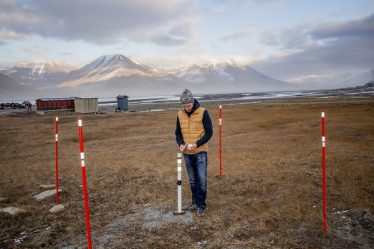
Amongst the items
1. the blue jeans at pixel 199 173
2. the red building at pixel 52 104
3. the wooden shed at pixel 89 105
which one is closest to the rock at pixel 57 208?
the blue jeans at pixel 199 173

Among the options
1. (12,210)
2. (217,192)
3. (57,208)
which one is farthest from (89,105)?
(217,192)

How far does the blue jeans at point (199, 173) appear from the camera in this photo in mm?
7977

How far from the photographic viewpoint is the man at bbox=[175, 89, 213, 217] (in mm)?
7707

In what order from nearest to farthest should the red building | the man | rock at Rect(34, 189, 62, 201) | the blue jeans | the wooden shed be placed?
the man
the blue jeans
rock at Rect(34, 189, 62, 201)
the wooden shed
the red building

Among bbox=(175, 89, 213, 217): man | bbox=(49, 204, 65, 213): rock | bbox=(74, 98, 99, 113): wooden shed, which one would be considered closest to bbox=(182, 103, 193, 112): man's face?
bbox=(175, 89, 213, 217): man

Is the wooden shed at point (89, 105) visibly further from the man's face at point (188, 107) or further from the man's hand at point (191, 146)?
the man's hand at point (191, 146)

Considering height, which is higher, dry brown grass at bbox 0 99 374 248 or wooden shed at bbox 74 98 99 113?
wooden shed at bbox 74 98 99 113

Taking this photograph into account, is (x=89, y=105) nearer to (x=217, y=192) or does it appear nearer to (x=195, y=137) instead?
(x=217, y=192)

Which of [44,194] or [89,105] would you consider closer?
[44,194]

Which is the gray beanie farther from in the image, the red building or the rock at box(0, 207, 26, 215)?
the red building

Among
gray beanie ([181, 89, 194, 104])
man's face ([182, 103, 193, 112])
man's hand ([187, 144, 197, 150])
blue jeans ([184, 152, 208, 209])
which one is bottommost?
blue jeans ([184, 152, 208, 209])

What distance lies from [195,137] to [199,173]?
0.89m

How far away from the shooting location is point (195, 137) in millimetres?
7883

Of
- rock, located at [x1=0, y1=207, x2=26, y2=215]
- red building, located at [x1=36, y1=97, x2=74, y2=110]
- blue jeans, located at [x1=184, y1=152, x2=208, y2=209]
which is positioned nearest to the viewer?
blue jeans, located at [x1=184, y1=152, x2=208, y2=209]
